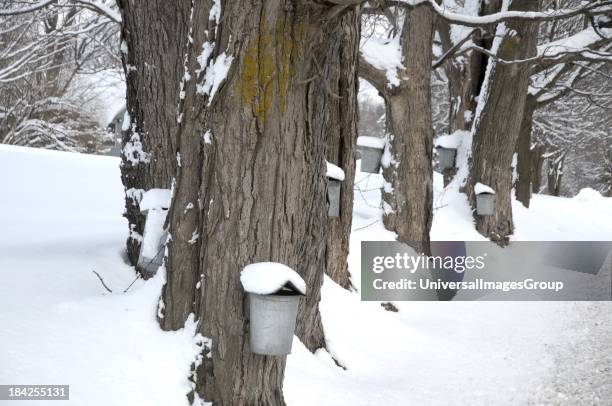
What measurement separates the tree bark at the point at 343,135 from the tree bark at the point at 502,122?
13.8 feet

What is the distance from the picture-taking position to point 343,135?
18.4ft

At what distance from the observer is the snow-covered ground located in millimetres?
3193

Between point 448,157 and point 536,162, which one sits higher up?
point 448,157

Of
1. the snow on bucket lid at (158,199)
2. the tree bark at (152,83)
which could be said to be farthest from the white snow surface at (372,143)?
the snow on bucket lid at (158,199)

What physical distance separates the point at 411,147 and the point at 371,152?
513 mm

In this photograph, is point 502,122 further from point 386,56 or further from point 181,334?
point 181,334

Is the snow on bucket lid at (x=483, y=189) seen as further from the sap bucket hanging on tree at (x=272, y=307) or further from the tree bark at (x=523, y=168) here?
the sap bucket hanging on tree at (x=272, y=307)

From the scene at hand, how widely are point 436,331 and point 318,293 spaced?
2.46 m

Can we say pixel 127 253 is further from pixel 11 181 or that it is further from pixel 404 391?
pixel 11 181

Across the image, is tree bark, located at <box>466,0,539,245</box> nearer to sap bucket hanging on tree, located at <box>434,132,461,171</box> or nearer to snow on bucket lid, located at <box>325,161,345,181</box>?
sap bucket hanging on tree, located at <box>434,132,461,171</box>

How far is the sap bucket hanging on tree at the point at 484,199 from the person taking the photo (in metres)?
9.26

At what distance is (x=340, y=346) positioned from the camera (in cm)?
469

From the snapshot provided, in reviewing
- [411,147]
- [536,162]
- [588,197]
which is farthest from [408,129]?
[536,162]

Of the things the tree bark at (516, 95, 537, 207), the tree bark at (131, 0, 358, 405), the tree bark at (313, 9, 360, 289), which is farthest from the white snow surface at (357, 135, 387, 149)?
the tree bark at (516, 95, 537, 207)
